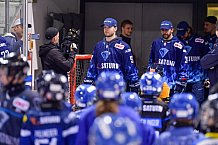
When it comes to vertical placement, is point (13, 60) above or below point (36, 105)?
above

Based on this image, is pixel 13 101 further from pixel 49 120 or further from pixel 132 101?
pixel 132 101

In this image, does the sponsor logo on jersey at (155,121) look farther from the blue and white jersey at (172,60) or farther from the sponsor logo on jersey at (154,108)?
the blue and white jersey at (172,60)

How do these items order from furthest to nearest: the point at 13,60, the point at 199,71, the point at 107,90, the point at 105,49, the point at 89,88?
the point at 199,71 < the point at 105,49 < the point at 89,88 < the point at 13,60 < the point at 107,90

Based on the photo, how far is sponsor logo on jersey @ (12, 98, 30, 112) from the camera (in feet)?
17.4

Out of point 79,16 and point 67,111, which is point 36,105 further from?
point 79,16

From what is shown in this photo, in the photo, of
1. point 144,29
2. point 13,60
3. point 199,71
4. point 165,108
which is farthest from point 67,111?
point 144,29

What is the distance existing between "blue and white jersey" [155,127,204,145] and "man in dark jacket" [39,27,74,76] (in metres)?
4.40

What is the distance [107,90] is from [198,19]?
30.5 ft

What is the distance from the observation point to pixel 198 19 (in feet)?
44.9

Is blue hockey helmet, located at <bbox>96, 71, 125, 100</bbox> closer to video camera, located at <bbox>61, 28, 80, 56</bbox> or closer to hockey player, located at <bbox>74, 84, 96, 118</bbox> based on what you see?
hockey player, located at <bbox>74, 84, 96, 118</bbox>

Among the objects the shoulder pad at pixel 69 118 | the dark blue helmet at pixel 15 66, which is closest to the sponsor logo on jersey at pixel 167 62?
the dark blue helmet at pixel 15 66

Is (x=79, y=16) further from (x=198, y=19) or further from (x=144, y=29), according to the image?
(x=198, y=19)

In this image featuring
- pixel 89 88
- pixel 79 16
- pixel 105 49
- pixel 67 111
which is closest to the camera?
pixel 67 111

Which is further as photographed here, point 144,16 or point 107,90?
point 144,16
